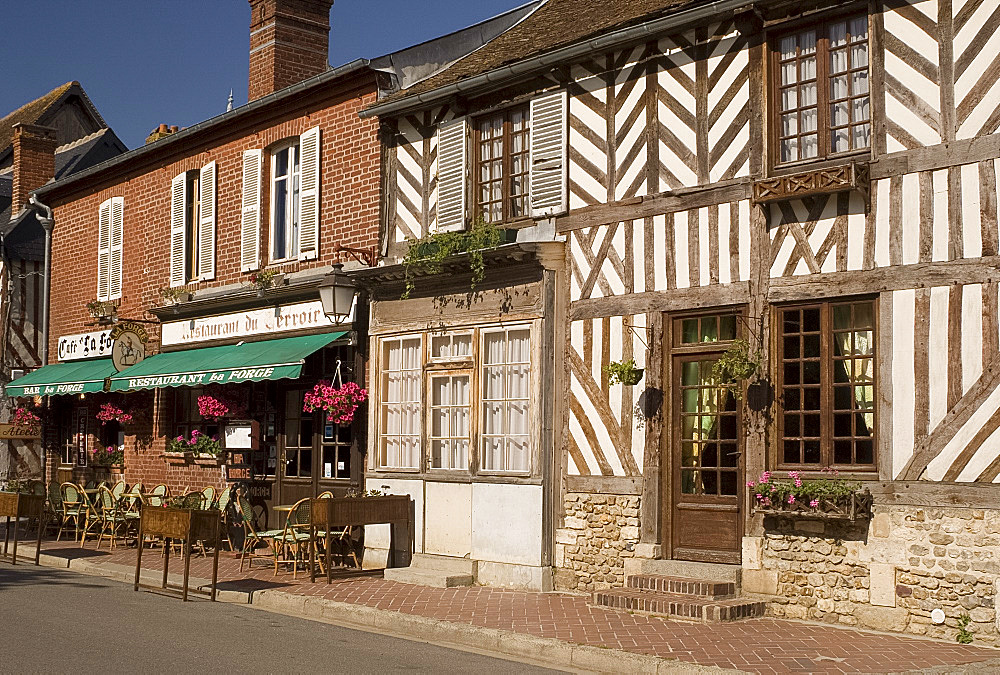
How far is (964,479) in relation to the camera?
895 centimetres

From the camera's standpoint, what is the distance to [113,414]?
1847 cm

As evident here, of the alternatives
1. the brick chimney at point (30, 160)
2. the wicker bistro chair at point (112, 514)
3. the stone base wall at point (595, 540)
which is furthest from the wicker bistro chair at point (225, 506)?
the brick chimney at point (30, 160)

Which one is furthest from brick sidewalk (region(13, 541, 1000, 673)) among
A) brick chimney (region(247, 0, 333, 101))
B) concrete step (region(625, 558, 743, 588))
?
brick chimney (region(247, 0, 333, 101))

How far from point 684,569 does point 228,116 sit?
963 centimetres

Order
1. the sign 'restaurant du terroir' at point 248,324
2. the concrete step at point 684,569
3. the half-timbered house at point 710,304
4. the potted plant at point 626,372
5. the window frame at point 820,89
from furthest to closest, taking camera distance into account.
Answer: the sign 'restaurant du terroir' at point 248,324 < the potted plant at point 626,372 < the concrete step at point 684,569 < the window frame at point 820,89 < the half-timbered house at point 710,304

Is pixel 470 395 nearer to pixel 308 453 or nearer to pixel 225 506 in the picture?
pixel 308 453

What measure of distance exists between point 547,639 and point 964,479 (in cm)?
341

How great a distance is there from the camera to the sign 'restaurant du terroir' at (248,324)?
587 inches

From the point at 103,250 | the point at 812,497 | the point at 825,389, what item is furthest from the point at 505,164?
the point at 103,250

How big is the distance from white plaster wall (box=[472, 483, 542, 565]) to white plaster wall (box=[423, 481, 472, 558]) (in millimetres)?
150

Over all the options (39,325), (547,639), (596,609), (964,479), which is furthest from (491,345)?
(39,325)

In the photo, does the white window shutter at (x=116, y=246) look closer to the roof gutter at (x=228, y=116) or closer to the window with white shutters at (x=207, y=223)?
the roof gutter at (x=228, y=116)

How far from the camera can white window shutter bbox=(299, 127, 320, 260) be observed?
1514 centimetres

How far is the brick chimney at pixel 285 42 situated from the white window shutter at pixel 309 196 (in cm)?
246
